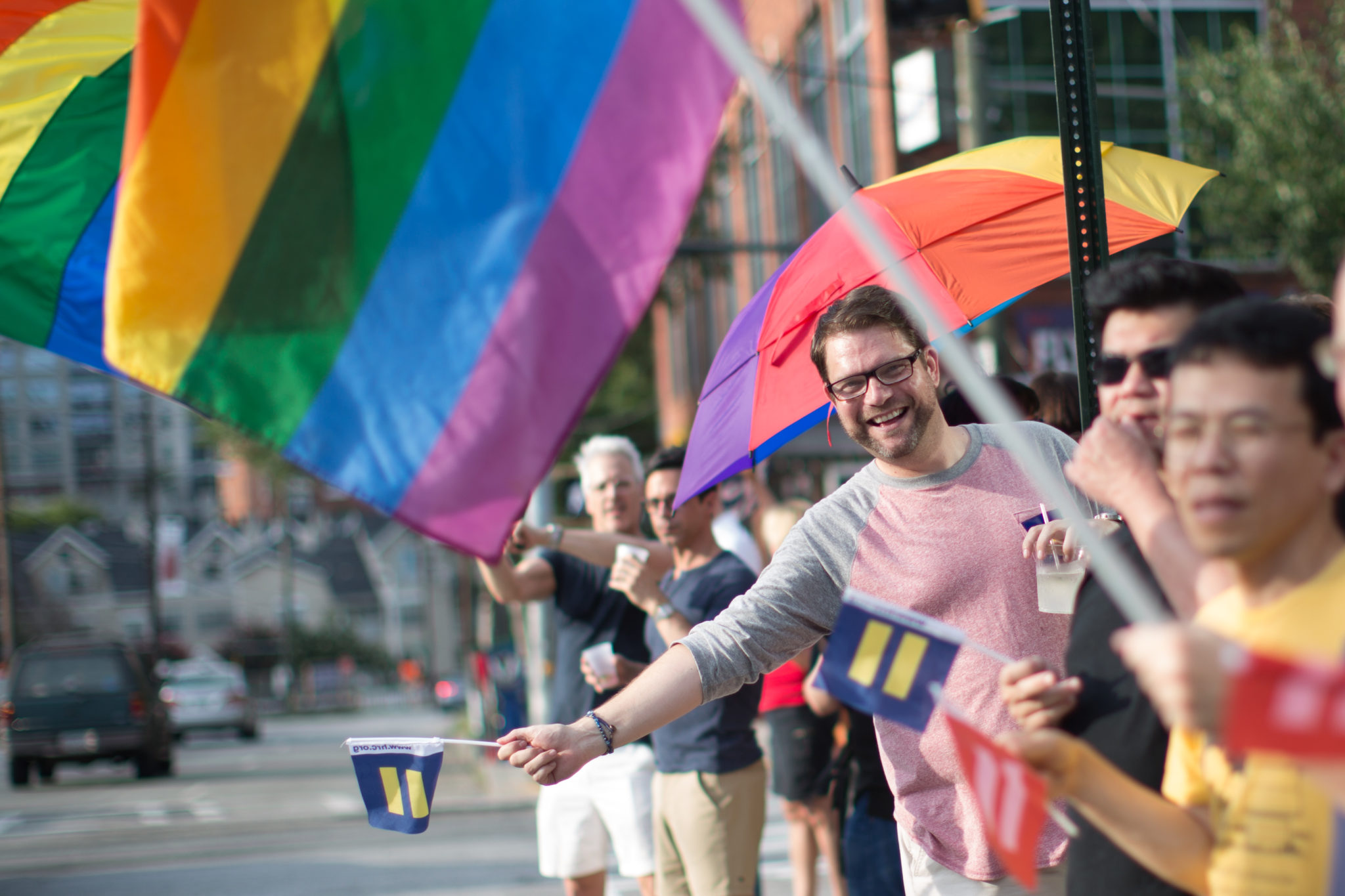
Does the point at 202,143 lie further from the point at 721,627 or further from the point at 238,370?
the point at 721,627

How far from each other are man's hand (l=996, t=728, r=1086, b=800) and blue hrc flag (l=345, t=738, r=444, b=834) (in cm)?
136

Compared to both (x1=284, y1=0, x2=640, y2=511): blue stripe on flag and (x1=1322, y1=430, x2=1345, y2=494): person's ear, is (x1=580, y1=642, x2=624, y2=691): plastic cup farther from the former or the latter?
(x1=1322, y1=430, x2=1345, y2=494): person's ear

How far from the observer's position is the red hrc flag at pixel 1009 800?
6.10 feet

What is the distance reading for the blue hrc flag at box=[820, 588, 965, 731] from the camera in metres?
2.16

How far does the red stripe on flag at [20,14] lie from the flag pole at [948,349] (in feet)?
7.02

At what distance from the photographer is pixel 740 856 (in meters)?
5.04


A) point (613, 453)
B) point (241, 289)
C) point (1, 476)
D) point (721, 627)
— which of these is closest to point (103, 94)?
point (241, 289)

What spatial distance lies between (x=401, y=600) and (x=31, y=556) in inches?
867

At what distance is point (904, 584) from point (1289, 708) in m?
1.72

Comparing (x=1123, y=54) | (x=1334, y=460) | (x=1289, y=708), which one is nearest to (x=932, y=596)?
(x=1334, y=460)

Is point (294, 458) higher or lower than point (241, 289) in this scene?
lower

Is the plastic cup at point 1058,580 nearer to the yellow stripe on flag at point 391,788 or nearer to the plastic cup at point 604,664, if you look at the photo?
the yellow stripe on flag at point 391,788

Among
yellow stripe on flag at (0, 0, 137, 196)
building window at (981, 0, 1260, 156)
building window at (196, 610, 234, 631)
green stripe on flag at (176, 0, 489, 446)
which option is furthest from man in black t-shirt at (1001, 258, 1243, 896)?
building window at (196, 610, 234, 631)

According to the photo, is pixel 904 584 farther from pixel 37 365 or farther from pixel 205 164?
pixel 37 365
